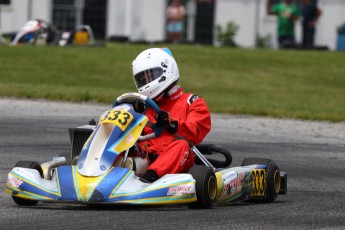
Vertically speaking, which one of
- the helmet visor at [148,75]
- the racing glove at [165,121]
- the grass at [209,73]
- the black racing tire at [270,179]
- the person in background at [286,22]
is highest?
the helmet visor at [148,75]

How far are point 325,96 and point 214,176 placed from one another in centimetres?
1434

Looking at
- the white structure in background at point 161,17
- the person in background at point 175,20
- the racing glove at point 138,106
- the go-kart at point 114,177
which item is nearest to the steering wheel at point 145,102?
the go-kart at point 114,177

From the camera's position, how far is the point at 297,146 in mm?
11945

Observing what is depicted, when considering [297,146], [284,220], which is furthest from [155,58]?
[297,146]

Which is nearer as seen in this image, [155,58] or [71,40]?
[155,58]

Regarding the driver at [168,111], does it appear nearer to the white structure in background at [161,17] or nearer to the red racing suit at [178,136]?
the red racing suit at [178,136]

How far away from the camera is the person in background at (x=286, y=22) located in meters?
26.9

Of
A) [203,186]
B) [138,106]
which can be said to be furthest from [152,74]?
→ [203,186]

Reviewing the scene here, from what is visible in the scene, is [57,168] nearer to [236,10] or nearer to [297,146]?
[297,146]

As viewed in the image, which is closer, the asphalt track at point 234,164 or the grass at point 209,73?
the asphalt track at point 234,164

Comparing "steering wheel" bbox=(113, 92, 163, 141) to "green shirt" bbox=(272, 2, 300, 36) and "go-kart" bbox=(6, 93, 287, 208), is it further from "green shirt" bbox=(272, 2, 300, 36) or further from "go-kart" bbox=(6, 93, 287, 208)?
"green shirt" bbox=(272, 2, 300, 36)

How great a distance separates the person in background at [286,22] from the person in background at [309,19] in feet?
0.90

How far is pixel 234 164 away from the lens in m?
9.87

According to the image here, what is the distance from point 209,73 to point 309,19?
5.66 metres
